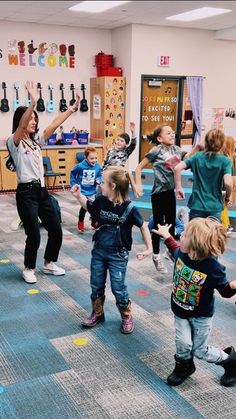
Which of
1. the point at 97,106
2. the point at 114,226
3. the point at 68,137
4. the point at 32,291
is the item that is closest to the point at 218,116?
the point at 97,106

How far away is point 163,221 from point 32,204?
118 centimetres

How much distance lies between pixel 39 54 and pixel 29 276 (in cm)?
540

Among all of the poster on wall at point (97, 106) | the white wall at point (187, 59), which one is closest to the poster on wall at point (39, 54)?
the poster on wall at point (97, 106)

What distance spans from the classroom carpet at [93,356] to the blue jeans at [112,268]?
32cm

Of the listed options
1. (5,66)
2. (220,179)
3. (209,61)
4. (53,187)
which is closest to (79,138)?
(53,187)

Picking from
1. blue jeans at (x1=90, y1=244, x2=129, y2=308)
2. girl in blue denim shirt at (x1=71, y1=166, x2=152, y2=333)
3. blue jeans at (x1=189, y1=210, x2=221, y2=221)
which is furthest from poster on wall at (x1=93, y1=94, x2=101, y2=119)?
blue jeans at (x1=90, y1=244, x2=129, y2=308)

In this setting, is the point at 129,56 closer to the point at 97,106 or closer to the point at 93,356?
the point at 97,106

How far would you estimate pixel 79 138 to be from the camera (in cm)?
819

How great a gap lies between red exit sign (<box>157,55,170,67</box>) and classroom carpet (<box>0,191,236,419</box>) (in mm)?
5293

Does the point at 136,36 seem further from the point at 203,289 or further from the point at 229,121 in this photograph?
the point at 203,289

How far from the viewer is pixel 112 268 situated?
2.74 metres

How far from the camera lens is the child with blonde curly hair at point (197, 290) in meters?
2.12

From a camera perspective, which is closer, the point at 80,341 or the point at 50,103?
the point at 80,341

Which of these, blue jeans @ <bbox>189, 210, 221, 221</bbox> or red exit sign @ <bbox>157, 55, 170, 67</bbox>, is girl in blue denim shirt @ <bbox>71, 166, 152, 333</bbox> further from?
red exit sign @ <bbox>157, 55, 170, 67</bbox>
